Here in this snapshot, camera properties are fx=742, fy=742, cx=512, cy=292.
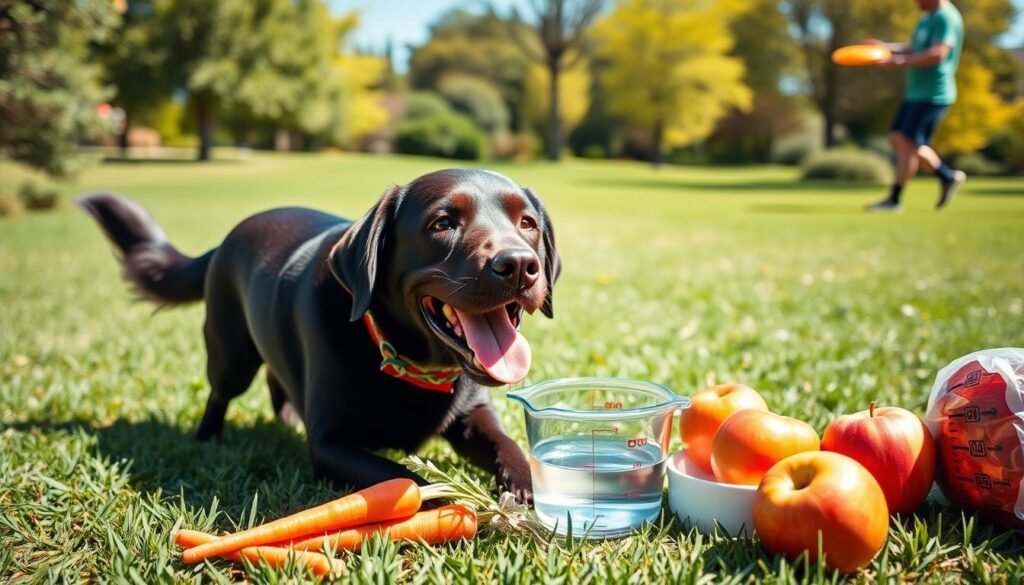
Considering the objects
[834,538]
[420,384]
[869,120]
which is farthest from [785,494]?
[869,120]

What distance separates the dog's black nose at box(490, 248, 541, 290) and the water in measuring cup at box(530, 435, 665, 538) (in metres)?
0.52

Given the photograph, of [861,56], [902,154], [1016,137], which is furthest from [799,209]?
[861,56]

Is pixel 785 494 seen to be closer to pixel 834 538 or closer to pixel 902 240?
pixel 834 538

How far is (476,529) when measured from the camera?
2281 millimetres

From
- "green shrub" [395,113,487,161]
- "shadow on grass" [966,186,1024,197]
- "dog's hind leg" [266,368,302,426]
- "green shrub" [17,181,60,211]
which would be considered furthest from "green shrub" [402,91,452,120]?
"dog's hind leg" [266,368,302,426]

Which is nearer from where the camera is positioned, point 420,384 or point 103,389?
point 420,384

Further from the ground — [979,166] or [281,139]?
[281,139]

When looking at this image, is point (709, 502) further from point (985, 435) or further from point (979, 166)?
point (979, 166)

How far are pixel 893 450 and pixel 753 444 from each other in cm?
43

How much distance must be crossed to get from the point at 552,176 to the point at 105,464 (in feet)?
101

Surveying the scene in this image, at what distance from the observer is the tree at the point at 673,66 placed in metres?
41.4

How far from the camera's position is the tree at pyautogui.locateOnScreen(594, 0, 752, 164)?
41375mm

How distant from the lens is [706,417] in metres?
2.42

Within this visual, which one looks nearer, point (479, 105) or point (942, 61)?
point (942, 61)
